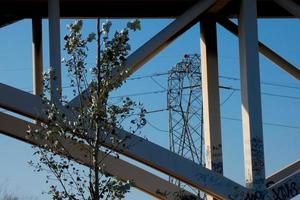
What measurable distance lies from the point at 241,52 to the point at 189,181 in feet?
14.2

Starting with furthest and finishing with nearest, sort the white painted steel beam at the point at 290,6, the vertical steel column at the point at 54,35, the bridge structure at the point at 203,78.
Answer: the white painted steel beam at the point at 290,6 < the bridge structure at the point at 203,78 < the vertical steel column at the point at 54,35

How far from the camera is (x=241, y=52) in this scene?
23.0 meters

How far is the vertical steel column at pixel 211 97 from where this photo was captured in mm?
24859

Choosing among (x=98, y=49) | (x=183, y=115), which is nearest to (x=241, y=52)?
(x=98, y=49)

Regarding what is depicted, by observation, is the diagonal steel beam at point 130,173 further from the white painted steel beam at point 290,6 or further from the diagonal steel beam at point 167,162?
the white painted steel beam at point 290,6

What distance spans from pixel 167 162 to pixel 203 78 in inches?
226

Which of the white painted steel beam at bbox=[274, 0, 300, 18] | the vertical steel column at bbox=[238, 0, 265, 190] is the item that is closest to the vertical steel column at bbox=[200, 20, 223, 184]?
the vertical steel column at bbox=[238, 0, 265, 190]

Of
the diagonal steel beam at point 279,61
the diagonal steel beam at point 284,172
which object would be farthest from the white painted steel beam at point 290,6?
the diagonal steel beam at point 284,172

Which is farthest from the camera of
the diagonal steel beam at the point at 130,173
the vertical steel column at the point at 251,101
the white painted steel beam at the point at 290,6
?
the white painted steel beam at the point at 290,6

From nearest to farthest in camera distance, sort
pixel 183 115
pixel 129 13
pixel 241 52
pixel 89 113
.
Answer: pixel 89 113 → pixel 241 52 → pixel 129 13 → pixel 183 115

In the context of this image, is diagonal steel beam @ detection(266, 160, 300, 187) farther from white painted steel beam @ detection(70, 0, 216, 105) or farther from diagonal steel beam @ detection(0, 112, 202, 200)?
white painted steel beam @ detection(70, 0, 216, 105)

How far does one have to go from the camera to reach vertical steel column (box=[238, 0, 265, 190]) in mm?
21969

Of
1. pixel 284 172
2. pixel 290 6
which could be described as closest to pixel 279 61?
pixel 290 6

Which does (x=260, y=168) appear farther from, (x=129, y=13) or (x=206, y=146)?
(x=129, y=13)
